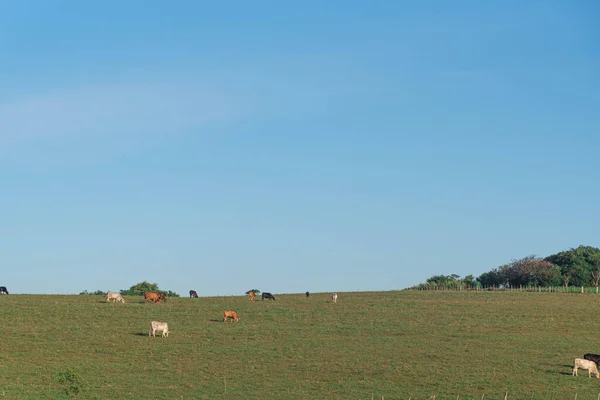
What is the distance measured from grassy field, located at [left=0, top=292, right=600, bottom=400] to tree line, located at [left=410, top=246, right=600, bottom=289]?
53.2 metres

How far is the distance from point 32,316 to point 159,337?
12336mm

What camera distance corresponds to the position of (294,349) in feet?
151

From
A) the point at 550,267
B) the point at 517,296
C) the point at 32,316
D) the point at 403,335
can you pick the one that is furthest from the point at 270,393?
the point at 550,267

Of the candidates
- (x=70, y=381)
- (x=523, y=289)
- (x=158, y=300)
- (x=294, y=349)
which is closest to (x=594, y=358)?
(x=294, y=349)

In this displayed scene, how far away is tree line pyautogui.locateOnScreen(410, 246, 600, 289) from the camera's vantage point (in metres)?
122

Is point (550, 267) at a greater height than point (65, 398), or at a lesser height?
greater

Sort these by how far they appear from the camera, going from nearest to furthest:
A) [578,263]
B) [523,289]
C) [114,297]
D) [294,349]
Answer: [294,349] → [114,297] → [523,289] → [578,263]

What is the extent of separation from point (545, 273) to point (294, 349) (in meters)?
84.8

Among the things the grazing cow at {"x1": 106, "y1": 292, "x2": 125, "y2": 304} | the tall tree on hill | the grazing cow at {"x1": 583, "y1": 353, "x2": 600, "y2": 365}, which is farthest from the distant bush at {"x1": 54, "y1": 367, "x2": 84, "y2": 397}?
the tall tree on hill

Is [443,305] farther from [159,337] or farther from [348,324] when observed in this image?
[159,337]

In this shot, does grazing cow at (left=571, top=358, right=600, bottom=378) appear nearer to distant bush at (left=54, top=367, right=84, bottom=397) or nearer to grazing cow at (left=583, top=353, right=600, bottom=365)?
grazing cow at (left=583, top=353, right=600, bottom=365)

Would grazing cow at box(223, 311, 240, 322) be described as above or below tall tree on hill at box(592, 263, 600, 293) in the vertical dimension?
below

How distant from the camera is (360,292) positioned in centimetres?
8969

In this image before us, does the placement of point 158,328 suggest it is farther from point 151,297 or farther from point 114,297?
point 151,297
